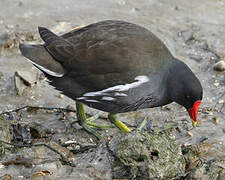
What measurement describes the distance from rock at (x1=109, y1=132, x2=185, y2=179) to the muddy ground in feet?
0.12

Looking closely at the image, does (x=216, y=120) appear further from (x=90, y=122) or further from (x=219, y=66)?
(x=90, y=122)

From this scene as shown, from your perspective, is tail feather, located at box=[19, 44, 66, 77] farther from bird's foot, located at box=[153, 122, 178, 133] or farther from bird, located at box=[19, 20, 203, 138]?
bird's foot, located at box=[153, 122, 178, 133]

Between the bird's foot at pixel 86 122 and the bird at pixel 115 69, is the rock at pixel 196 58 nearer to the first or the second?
the bird at pixel 115 69

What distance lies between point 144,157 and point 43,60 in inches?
58.8

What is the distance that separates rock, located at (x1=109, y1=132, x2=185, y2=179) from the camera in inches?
134

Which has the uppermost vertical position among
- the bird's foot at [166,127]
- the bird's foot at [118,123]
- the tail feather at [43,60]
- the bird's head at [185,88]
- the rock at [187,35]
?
the tail feather at [43,60]

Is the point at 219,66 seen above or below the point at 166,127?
above

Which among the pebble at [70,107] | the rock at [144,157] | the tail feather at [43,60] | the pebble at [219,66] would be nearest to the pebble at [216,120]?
the pebble at [219,66]

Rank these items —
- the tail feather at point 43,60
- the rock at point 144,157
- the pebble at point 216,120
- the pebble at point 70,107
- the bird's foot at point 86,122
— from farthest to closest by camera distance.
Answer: the pebble at point 70,107, the pebble at point 216,120, the bird's foot at point 86,122, the tail feather at point 43,60, the rock at point 144,157

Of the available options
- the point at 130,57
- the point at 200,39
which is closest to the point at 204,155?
the point at 130,57

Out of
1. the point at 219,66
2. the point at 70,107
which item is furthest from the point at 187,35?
the point at 70,107

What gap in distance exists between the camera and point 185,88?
4145mm

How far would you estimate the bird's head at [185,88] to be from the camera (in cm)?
409

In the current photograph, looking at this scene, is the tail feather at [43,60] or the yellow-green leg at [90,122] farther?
the yellow-green leg at [90,122]
